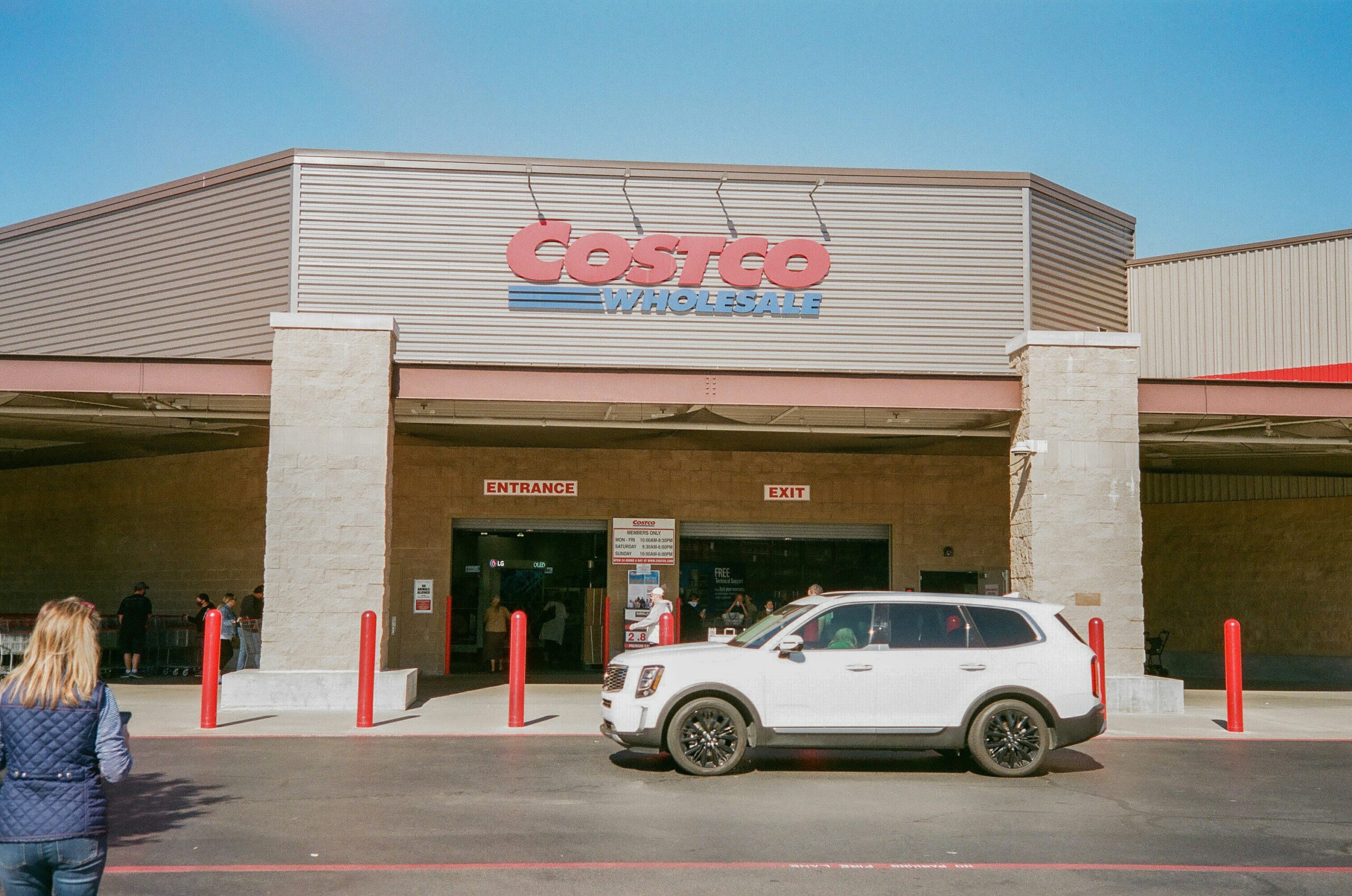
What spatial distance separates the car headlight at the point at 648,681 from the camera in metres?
10.4

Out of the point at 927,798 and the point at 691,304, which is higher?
the point at 691,304

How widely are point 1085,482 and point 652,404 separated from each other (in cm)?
583

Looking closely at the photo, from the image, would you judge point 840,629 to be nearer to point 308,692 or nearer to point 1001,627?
point 1001,627

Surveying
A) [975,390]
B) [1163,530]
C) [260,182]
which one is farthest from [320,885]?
[1163,530]

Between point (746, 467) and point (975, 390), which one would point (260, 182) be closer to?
point (746, 467)

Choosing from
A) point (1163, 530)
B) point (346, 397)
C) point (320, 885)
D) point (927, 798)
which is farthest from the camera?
point (1163, 530)

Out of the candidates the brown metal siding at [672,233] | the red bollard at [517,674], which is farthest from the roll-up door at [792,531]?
the red bollard at [517,674]

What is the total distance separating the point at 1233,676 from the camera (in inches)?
529

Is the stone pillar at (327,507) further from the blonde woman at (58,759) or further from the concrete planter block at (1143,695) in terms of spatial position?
the blonde woman at (58,759)

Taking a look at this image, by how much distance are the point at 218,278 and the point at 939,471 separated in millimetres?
13223

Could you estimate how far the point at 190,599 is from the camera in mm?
22594

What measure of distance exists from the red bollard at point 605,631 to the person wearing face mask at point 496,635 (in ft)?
5.75

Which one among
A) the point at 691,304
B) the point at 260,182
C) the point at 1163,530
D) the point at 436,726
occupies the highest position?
the point at 260,182

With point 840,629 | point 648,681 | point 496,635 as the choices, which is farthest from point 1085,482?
point 496,635
